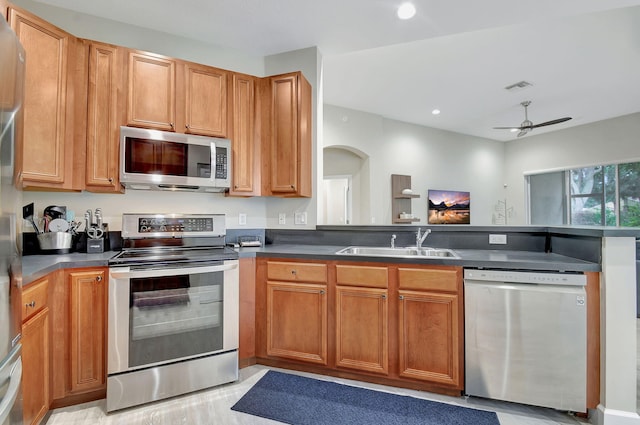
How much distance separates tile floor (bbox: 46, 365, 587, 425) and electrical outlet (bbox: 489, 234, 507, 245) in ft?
3.64

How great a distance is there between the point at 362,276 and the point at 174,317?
1.31m

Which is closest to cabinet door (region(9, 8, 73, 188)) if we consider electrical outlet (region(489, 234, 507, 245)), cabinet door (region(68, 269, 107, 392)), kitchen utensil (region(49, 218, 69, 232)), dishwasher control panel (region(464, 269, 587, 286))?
kitchen utensil (region(49, 218, 69, 232))

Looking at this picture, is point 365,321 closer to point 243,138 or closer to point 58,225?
point 243,138

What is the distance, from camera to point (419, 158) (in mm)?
6301

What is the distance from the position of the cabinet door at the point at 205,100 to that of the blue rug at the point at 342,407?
2026 mm

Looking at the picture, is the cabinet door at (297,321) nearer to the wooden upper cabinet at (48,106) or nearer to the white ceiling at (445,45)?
the wooden upper cabinet at (48,106)

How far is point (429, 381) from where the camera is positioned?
6.73ft

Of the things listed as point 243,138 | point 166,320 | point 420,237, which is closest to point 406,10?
point 243,138

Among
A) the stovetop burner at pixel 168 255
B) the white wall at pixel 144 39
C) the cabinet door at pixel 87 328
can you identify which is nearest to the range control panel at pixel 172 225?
the stovetop burner at pixel 168 255

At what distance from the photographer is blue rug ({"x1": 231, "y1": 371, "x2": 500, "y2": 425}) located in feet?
→ 5.98

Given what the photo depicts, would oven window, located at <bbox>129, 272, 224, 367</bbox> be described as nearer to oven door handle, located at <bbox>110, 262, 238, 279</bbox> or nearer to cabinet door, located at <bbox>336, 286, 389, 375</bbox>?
oven door handle, located at <bbox>110, 262, 238, 279</bbox>

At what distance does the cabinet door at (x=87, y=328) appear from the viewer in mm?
1890

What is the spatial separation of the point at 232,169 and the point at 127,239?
3.20 feet

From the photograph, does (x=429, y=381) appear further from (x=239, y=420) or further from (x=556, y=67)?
(x=556, y=67)
